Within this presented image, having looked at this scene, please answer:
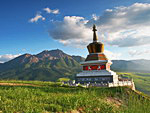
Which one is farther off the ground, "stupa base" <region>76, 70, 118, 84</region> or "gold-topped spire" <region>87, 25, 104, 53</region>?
"gold-topped spire" <region>87, 25, 104, 53</region>

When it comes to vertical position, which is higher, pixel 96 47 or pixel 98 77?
pixel 96 47

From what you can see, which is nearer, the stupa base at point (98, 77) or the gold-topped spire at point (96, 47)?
the stupa base at point (98, 77)

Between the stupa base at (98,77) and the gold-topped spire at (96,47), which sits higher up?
the gold-topped spire at (96,47)

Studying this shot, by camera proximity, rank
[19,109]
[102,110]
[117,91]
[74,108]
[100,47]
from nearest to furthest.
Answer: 1. [19,109]
2. [74,108]
3. [102,110]
4. [117,91]
5. [100,47]

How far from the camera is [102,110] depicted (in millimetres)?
11305

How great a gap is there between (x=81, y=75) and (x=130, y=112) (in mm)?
29344

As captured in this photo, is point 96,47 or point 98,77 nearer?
point 98,77

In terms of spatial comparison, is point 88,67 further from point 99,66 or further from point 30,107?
point 30,107

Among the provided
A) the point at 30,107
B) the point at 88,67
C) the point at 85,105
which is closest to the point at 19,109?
the point at 30,107

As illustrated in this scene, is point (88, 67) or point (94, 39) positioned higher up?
point (94, 39)

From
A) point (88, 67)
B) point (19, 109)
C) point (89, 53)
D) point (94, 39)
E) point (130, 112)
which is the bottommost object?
point (130, 112)

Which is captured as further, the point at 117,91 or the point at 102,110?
the point at 117,91

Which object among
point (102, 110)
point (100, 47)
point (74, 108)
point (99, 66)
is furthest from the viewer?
point (100, 47)

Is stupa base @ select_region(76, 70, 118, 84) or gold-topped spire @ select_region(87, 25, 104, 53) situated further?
gold-topped spire @ select_region(87, 25, 104, 53)
